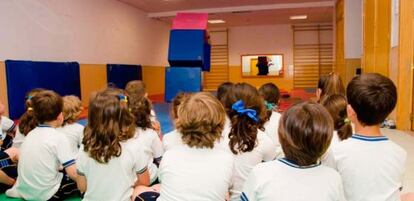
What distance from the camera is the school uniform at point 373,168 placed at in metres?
1.46

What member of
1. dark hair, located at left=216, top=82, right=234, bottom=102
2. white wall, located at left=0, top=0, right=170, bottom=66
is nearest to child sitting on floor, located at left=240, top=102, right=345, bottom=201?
dark hair, located at left=216, top=82, right=234, bottom=102

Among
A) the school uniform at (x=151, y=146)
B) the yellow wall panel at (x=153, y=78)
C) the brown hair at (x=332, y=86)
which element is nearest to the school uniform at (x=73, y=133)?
the school uniform at (x=151, y=146)

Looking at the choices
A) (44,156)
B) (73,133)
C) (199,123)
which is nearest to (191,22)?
(73,133)

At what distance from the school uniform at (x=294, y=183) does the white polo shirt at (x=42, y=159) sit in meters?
1.49

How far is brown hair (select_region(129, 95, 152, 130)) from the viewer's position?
2.48 m

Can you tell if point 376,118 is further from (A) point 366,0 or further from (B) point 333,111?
Result: (A) point 366,0

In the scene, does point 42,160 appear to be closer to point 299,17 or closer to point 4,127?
point 4,127

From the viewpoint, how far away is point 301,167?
1.25 m

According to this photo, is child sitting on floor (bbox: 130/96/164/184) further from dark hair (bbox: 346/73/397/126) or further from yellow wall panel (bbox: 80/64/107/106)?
yellow wall panel (bbox: 80/64/107/106)

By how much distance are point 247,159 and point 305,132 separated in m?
0.70

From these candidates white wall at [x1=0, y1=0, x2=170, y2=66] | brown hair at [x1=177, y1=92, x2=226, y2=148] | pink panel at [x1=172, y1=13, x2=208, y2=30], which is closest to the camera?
brown hair at [x1=177, y1=92, x2=226, y2=148]

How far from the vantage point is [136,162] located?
1990 mm

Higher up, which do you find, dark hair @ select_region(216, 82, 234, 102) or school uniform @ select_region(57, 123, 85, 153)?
dark hair @ select_region(216, 82, 234, 102)

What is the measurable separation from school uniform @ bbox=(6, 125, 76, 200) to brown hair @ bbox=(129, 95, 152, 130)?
473mm
